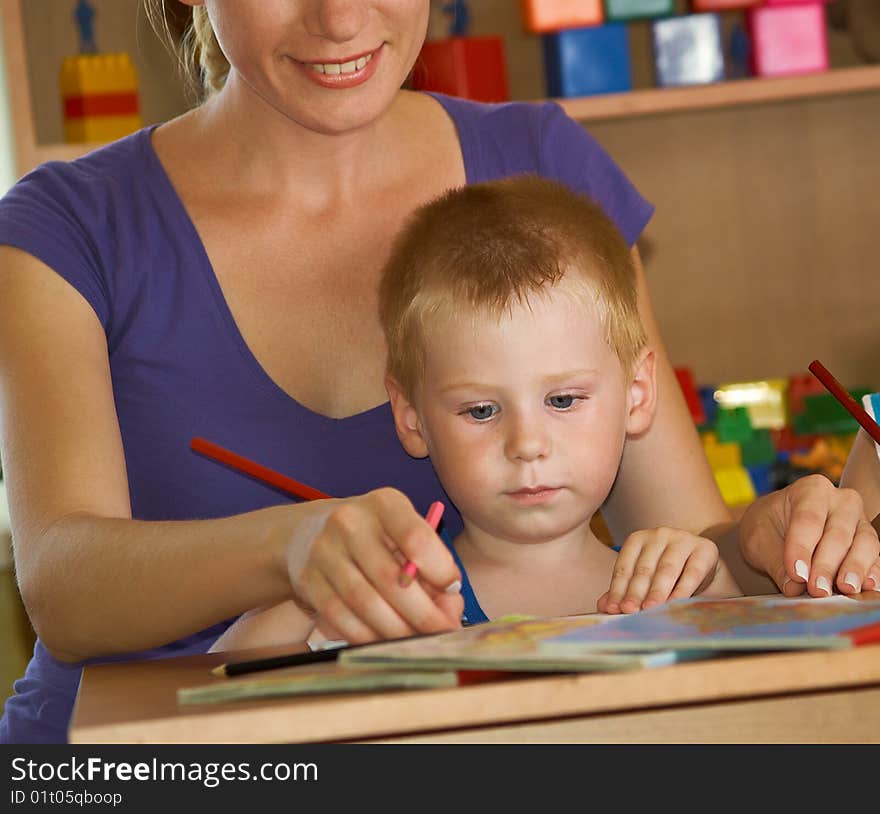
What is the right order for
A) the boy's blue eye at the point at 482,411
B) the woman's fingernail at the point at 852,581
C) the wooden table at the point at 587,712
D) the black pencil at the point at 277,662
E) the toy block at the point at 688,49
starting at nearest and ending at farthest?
1. the wooden table at the point at 587,712
2. the black pencil at the point at 277,662
3. the woman's fingernail at the point at 852,581
4. the boy's blue eye at the point at 482,411
5. the toy block at the point at 688,49

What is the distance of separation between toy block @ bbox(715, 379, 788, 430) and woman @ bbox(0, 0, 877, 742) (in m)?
1.01

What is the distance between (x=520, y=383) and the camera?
107 centimetres

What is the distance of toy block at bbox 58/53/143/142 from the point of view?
2115 mm

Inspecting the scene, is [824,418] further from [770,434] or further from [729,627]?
[729,627]

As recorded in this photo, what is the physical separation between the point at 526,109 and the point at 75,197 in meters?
0.46

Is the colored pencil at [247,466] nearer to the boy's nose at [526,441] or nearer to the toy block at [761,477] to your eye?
the boy's nose at [526,441]

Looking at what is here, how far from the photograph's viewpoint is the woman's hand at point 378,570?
0.74 m

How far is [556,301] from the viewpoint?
3.62 feet

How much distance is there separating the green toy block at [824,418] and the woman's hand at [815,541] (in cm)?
129

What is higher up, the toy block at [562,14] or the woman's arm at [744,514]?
the toy block at [562,14]

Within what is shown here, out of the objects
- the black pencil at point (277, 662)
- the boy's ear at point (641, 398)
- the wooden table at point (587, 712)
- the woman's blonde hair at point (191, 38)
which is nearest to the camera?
the wooden table at point (587, 712)

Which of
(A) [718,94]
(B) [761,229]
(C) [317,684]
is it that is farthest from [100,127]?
(C) [317,684]

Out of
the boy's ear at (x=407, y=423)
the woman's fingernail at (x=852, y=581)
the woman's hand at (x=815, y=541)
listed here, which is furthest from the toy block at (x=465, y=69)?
the woman's fingernail at (x=852, y=581)

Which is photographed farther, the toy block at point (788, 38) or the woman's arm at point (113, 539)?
the toy block at point (788, 38)
